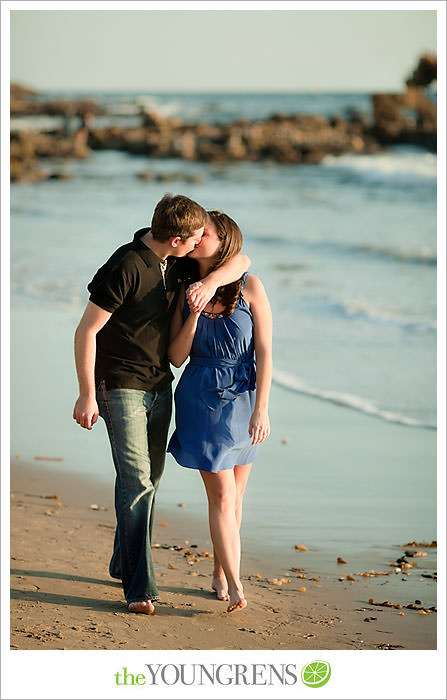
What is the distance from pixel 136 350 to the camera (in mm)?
3734

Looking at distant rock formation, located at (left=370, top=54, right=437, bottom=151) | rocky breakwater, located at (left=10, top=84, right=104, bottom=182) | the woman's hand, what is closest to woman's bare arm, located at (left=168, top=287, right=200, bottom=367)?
the woman's hand

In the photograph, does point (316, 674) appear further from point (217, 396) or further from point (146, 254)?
point (146, 254)

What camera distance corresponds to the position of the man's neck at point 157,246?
3.70m

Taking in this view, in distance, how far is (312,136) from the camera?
114ft

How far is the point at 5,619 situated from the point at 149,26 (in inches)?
544

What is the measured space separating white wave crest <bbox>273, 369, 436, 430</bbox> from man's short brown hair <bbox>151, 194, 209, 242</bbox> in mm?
3402

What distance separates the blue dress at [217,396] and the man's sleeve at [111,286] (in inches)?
12.6

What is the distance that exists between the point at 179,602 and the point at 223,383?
94cm

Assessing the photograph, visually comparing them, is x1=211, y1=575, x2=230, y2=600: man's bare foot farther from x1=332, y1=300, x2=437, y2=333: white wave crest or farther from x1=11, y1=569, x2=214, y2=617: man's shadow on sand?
x1=332, y1=300, x2=437, y2=333: white wave crest

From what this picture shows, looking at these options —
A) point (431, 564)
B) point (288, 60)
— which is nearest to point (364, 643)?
point (431, 564)

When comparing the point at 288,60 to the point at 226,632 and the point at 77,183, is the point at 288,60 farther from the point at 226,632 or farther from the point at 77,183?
the point at 226,632

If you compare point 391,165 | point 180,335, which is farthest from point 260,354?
point 391,165

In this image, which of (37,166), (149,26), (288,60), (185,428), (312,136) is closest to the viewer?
(185,428)

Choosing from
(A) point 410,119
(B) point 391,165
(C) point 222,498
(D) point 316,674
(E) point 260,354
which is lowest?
(D) point 316,674
